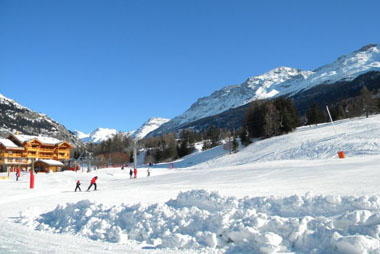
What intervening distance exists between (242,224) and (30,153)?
90413 mm

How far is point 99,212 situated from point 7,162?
81389mm

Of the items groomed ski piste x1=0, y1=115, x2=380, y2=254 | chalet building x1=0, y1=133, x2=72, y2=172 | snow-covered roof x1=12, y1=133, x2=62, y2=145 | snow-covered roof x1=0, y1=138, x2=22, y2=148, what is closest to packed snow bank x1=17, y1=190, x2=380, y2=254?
groomed ski piste x1=0, y1=115, x2=380, y2=254

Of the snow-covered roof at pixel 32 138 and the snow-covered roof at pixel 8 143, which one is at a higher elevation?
the snow-covered roof at pixel 32 138

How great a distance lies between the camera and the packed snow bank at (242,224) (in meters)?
8.19

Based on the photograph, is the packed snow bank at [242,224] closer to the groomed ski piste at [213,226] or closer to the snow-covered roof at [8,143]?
the groomed ski piste at [213,226]

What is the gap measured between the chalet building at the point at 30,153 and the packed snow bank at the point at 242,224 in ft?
240

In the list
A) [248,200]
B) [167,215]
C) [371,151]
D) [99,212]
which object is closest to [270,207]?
[248,200]

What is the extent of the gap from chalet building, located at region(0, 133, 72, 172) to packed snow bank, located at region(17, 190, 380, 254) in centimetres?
7315

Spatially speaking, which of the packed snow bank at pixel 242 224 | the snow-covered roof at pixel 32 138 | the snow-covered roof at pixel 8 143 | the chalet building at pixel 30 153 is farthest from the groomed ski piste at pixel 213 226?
the snow-covered roof at pixel 32 138

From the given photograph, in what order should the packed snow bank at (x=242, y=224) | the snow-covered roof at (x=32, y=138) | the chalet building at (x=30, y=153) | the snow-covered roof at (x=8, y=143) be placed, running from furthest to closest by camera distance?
the snow-covered roof at (x=32, y=138), the snow-covered roof at (x=8, y=143), the chalet building at (x=30, y=153), the packed snow bank at (x=242, y=224)

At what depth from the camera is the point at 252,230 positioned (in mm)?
8781

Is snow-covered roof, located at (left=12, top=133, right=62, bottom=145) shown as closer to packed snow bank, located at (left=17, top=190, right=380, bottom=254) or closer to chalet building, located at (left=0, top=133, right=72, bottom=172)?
chalet building, located at (left=0, top=133, right=72, bottom=172)

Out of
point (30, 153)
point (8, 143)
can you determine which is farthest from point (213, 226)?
point (30, 153)

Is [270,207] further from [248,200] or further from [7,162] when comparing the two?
[7,162]
